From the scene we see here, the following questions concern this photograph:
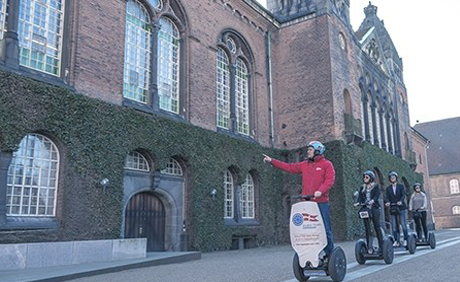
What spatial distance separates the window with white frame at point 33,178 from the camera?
1098cm

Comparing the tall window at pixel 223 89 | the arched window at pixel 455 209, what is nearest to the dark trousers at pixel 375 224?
the tall window at pixel 223 89

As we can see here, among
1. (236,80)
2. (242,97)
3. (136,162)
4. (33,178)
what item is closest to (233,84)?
(236,80)

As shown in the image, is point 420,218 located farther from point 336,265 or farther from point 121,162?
point 121,162

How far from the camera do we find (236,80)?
20750 millimetres

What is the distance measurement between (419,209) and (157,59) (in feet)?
33.2

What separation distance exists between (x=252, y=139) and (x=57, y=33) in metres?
10.4

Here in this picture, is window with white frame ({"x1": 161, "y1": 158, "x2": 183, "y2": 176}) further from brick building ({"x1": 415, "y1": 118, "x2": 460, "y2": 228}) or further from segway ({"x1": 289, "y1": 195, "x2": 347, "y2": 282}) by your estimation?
brick building ({"x1": 415, "y1": 118, "x2": 460, "y2": 228})

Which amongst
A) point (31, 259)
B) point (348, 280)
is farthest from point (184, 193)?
point (348, 280)

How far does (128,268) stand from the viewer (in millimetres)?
9461

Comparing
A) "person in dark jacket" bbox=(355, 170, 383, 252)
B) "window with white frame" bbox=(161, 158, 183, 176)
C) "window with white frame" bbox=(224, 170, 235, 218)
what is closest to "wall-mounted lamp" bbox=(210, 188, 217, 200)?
"window with white frame" bbox=(161, 158, 183, 176)

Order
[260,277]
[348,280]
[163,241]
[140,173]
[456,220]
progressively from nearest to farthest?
[348,280] → [260,277] → [140,173] → [163,241] → [456,220]

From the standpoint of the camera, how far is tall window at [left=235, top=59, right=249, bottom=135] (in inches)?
810

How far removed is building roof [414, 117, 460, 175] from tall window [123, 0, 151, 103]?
52.8m

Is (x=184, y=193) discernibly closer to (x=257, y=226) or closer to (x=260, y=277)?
(x=257, y=226)
